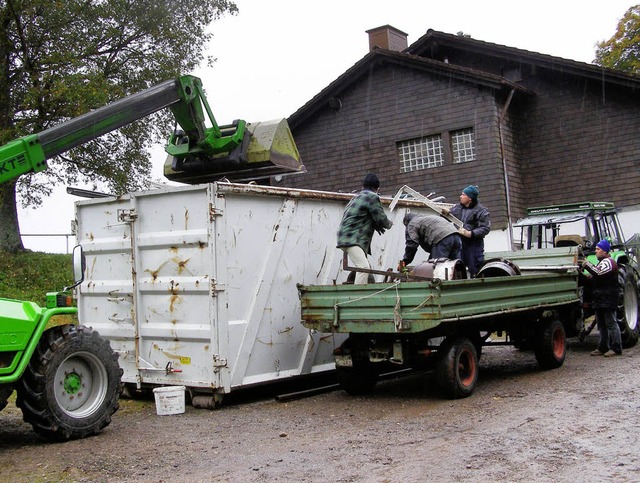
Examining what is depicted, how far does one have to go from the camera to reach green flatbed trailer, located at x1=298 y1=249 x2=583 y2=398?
25.5ft

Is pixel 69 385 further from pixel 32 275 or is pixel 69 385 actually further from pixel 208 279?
pixel 32 275

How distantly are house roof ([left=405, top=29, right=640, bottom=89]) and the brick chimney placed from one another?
2.65 ft

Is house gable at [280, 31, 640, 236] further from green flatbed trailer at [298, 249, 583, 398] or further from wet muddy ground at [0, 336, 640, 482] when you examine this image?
wet muddy ground at [0, 336, 640, 482]

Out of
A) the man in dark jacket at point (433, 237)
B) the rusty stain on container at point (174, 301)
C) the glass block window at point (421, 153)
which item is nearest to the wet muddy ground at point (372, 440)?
the rusty stain on container at point (174, 301)

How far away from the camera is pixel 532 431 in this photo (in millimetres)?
6469

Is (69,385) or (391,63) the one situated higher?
(391,63)

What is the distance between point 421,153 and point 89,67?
9.73 metres

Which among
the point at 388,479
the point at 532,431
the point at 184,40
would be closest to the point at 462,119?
the point at 184,40

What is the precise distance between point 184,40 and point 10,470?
18396 millimetres

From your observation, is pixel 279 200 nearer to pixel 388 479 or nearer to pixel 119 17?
pixel 388 479

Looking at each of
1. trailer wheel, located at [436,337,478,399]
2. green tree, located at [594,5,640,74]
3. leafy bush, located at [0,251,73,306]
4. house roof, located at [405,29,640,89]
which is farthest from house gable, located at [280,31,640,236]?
green tree, located at [594,5,640,74]

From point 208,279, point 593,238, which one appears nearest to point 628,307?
point 593,238

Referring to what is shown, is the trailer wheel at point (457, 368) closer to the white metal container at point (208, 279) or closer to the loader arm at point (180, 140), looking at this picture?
the white metal container at point (208, 279)

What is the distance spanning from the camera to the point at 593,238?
13008 mm
